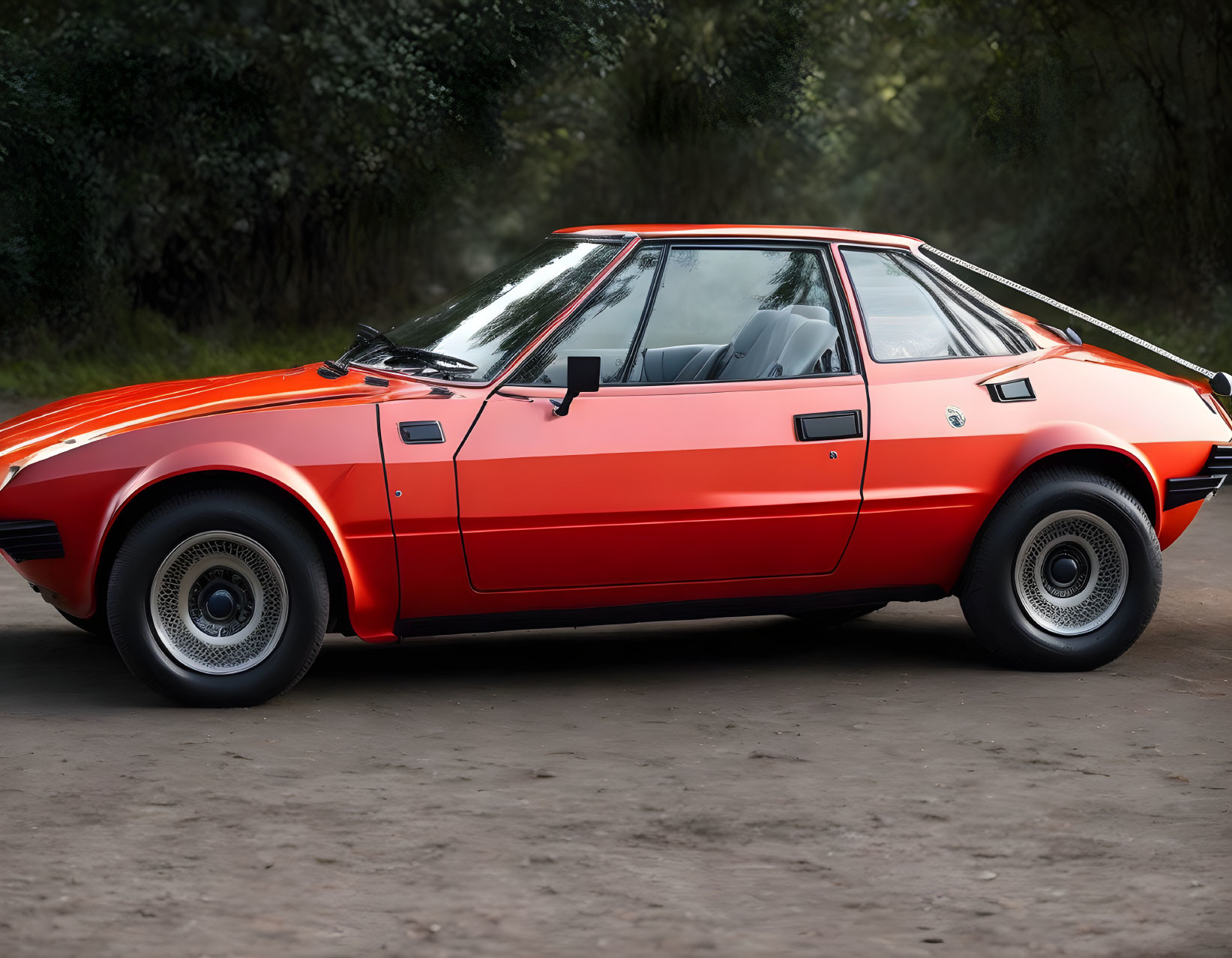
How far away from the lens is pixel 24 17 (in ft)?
64.8

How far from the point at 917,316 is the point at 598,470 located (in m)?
1.49

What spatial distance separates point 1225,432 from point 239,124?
1480 centimetres

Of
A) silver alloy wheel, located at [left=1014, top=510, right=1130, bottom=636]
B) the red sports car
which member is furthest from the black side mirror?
silver alloy wheel, located at [left=1014, top=510, right=1130, bottom=636]

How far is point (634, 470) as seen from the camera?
6.38 meters

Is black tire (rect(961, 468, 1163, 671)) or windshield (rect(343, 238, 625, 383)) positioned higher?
windshield (rect(343, 238, 625, 383))

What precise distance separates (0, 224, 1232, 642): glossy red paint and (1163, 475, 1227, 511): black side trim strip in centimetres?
4

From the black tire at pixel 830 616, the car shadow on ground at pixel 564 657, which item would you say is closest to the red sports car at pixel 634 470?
the car shadow on ground at pixel 564 657

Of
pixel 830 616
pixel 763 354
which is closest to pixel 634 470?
pixel 763 354

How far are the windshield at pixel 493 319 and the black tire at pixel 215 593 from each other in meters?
0.85

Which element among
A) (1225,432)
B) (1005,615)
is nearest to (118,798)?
(1005,615)

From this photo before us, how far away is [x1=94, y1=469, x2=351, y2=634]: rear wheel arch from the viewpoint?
20.1 ft

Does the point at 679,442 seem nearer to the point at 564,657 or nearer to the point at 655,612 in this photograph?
the point at 655,612

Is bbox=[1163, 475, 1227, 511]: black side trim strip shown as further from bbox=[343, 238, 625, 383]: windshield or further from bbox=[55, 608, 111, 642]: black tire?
bbox=[55, 608, 111, 642]: black tire

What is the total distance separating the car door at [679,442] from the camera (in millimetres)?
6305
